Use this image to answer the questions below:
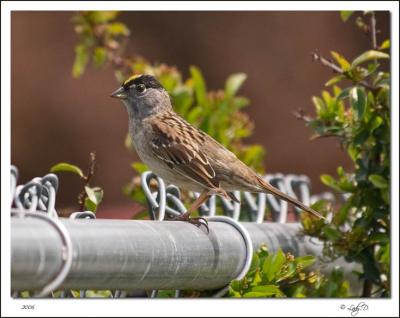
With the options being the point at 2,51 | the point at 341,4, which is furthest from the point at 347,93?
the point at 2,51

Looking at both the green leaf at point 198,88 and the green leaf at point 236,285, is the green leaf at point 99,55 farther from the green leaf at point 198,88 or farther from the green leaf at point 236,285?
the green leaf at point 236,285

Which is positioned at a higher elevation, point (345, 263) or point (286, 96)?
point (286, 96)

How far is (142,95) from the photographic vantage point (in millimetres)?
3236

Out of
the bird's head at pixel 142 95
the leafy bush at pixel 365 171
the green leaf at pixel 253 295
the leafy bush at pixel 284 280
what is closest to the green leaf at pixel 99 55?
the bird's head at pixel 142 95

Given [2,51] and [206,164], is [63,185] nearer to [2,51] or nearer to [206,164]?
[206,164]

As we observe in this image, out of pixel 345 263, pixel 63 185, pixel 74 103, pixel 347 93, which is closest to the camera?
pixel 347 93

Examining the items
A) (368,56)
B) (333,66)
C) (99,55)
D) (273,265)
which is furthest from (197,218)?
(99,55)

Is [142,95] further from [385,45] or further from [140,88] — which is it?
[385,45]

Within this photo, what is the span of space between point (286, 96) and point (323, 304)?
2.80 metres

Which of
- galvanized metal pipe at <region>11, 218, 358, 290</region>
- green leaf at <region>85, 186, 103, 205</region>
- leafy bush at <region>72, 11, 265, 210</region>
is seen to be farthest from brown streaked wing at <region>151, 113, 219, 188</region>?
galvanized metal pipe at <region>11, 218, 358, 290</region>

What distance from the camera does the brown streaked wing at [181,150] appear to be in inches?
120

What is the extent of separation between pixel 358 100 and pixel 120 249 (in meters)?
1.09

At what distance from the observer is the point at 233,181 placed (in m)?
3.13

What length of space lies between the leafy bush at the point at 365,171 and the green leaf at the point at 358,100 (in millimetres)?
30
